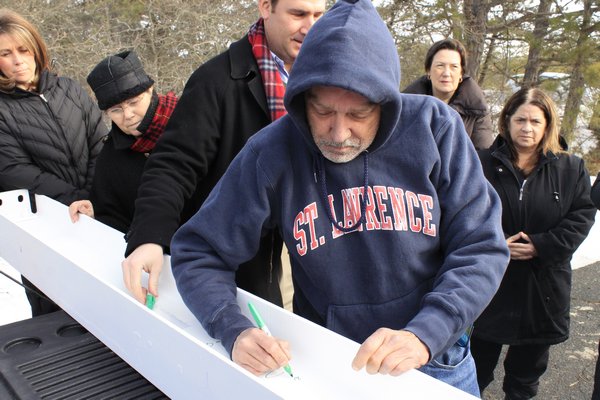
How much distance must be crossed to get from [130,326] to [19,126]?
5.08 ft

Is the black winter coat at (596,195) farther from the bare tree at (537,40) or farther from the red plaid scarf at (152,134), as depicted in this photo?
the bare tree at (537,40)

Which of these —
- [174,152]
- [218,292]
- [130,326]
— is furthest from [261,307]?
[174,152]

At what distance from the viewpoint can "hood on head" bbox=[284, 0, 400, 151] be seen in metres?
0.94

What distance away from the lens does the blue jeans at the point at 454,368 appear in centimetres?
115

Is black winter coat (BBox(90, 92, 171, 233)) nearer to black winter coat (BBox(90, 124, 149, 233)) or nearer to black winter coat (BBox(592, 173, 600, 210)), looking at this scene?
black winter coat (BBox(90, 124, 149, 233))

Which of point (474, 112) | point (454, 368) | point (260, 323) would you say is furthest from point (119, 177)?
point (474, 112)

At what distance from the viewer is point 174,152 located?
144 centimetres

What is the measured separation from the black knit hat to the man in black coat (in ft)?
1.42

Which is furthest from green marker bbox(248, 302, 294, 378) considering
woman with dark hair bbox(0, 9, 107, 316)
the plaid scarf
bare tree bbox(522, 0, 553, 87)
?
bare tree bbox(522, 0, 553, 87)

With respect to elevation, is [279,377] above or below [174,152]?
below

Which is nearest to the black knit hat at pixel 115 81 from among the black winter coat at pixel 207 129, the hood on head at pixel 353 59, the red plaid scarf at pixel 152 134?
the red plaid scarf at pixel 152 134

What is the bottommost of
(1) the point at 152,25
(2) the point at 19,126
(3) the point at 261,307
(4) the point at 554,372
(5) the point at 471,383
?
(4) the point at 554,372

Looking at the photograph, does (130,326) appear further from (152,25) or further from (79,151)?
(152,25)

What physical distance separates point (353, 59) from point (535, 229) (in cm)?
166
